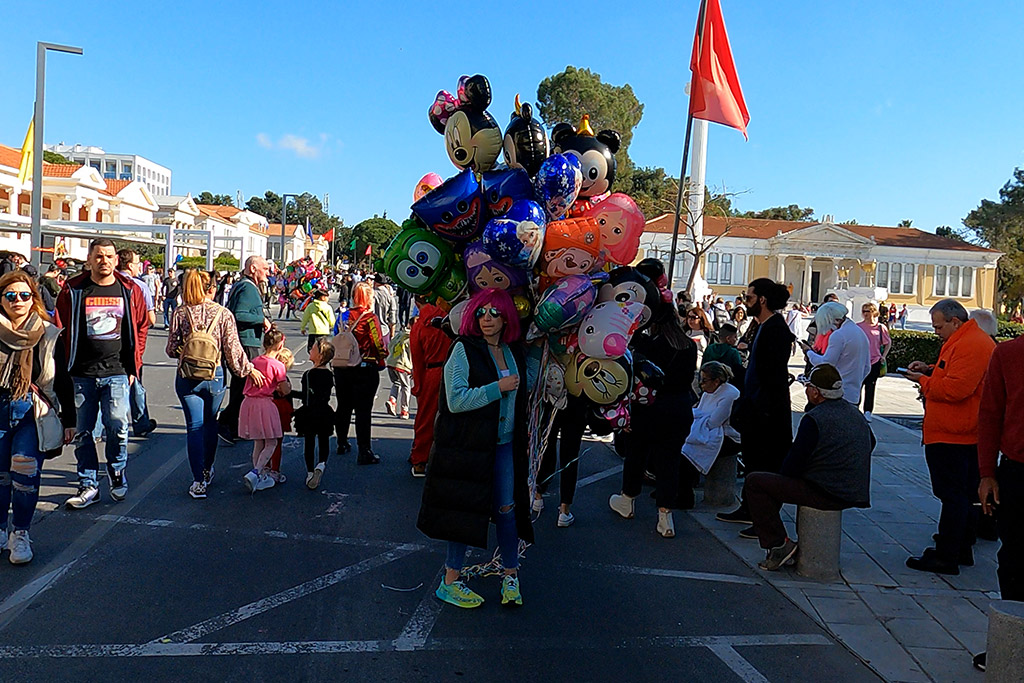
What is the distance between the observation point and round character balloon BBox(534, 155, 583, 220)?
4586 millimetres

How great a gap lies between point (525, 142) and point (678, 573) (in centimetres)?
293

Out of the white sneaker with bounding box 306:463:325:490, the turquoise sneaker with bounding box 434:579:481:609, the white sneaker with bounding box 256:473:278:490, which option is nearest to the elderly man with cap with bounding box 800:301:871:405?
the turquoise sneaker with bounding box 434:579:481:609

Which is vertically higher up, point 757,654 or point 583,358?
point 583,358

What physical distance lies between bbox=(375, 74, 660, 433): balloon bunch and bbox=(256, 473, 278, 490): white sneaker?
2.63 meters

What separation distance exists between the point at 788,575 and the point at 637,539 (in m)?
1.11

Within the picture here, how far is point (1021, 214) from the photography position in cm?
5238

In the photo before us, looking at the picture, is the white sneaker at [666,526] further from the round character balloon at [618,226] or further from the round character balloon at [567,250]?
the round character balloon at [567,250]

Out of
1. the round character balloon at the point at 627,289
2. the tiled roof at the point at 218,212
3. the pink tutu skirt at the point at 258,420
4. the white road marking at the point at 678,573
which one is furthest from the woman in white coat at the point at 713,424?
the tiled roof at the point at 218,212

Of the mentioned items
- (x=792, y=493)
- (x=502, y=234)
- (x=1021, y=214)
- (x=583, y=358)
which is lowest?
(x=792, y=493)

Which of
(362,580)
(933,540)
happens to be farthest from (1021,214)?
(362,580)

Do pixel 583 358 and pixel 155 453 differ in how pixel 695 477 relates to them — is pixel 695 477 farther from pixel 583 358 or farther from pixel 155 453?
pixel 155 453

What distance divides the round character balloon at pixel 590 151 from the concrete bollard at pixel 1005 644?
313cm

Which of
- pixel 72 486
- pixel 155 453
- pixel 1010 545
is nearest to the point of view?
pixel 1010 545

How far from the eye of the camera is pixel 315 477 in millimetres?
6887
